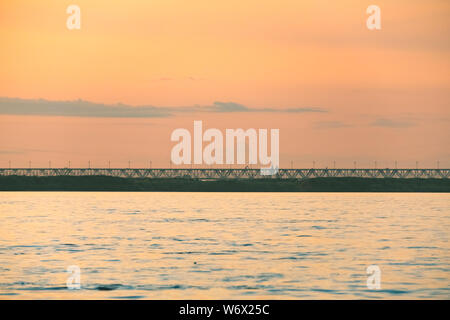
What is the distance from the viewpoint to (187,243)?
5197 cm

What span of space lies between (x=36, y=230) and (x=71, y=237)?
8831 mm

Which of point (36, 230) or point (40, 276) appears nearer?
point (40, 276)

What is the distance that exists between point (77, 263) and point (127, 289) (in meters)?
9.51

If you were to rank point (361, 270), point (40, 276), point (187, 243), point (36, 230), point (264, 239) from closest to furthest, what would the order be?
point (40, 276), point (361, 270), point (187, 243), point (264, 239), point (36, 230)

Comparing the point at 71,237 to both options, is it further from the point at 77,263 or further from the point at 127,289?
the point at 127,289
